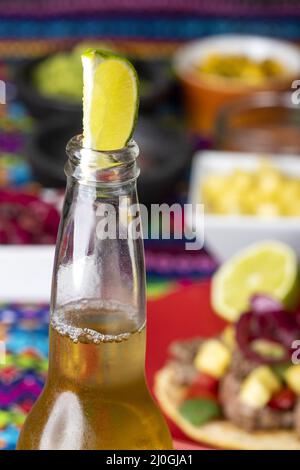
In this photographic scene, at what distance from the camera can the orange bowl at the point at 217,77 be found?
84.8 inches

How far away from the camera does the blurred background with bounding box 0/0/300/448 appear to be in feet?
4.74

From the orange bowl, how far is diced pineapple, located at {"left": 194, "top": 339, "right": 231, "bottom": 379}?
95cm

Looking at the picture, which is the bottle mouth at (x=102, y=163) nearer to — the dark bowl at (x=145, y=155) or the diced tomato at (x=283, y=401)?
the diced tomato at (x=283, y=401)

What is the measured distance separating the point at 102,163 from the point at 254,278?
2.51ft

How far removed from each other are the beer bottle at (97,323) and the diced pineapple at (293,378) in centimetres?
43

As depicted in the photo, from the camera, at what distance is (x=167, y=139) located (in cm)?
195

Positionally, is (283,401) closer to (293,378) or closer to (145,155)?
(293,378)

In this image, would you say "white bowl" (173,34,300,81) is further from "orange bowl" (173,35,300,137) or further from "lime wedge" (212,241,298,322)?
"lime wedge" (212,241,298,322)

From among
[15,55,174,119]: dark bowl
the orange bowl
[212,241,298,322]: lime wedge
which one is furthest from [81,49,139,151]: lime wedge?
the orange bowl

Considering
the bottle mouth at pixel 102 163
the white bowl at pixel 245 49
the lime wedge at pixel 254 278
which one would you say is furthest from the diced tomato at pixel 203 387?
the white bowl at pixel 245 49

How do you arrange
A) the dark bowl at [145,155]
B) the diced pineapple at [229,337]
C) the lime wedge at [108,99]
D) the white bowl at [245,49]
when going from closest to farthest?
the lime wedge at [108,99] < the diced pineapple at [229,337] < the dark bowl at [145,155] < the white bowl at [245,49]

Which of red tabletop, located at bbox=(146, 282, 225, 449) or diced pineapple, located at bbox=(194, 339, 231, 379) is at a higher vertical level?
red tabletop, located at bbox=(146, 282, 225, 449)

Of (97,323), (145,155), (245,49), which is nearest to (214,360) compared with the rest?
(97,323)

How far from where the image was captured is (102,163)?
675 millimetres
